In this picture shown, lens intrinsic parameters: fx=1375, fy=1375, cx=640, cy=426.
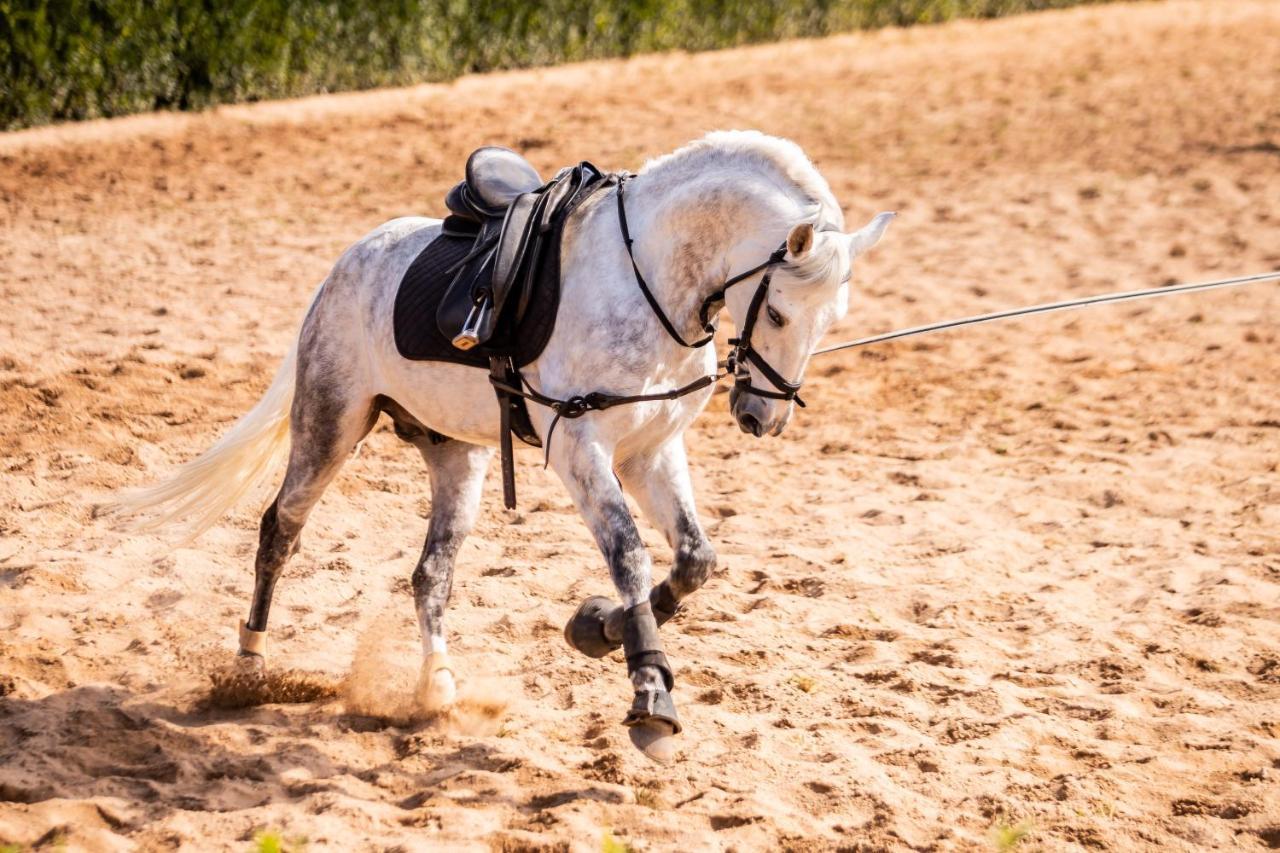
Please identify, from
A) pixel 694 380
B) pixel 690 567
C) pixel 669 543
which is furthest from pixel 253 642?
pixel 694 380

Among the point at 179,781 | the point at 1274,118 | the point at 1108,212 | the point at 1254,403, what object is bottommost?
the point at 179,781

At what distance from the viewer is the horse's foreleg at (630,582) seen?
405 cm

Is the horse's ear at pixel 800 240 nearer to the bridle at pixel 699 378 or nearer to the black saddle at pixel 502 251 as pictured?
the bridle at pixel 699 378

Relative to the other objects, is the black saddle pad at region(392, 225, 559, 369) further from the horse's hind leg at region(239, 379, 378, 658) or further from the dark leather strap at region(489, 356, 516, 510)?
the horse's hind leg at region(239, 379, 378, 658)

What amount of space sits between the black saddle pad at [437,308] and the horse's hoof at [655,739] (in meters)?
1.27

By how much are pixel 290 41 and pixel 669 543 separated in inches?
438

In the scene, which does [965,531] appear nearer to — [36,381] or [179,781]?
[179,781]

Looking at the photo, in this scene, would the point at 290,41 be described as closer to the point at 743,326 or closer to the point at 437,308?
the point at 437,308

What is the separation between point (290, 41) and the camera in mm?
14172

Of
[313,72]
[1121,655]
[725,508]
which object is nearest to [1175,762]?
[1121,655]

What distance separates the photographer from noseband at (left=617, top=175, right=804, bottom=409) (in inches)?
160

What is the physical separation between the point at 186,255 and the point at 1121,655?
7.37 m

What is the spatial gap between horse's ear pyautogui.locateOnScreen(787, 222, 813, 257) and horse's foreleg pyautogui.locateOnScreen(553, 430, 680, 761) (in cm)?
92

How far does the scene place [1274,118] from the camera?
49.5 feet
